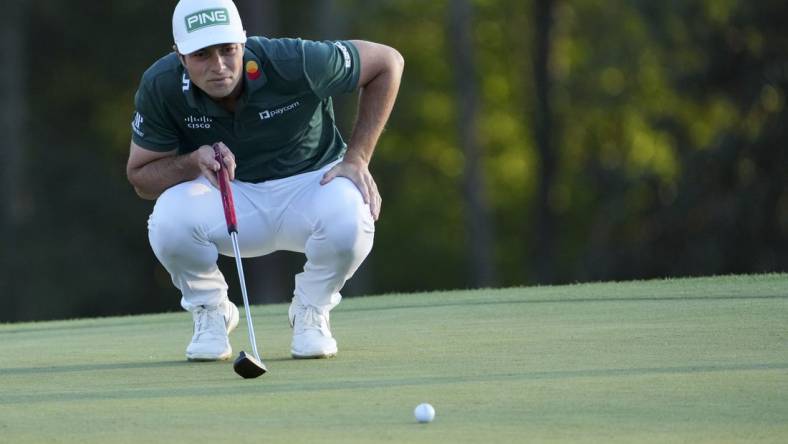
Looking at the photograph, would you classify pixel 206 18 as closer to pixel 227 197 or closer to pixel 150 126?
pixel 150 126

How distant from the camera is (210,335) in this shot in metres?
6.50

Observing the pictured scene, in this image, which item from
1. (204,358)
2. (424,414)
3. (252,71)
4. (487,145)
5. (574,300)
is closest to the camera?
(424,414)

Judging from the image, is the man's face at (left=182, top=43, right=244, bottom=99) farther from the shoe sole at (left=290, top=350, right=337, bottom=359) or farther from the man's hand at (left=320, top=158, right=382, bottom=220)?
the shoe sole at (left=290, top=350, right=337, bottom=359)

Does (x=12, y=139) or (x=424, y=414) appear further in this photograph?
(x=12, y=139)

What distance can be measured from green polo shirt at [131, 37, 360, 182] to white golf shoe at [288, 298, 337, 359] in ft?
1.93

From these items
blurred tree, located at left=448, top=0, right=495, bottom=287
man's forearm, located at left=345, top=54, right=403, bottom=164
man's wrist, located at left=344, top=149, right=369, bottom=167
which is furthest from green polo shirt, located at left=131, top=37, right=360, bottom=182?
blurred tree, located at left=448, top=0, right=495, bottom=287

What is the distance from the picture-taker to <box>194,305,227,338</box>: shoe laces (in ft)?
21.4

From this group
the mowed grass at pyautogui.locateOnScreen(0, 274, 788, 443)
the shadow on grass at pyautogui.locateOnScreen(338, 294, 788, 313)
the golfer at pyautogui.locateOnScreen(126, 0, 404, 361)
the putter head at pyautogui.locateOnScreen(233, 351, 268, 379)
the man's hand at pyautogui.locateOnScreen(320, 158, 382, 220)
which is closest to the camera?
the mowed grass at pyautogui.locateOnScreen(0, 274, 788, 443)

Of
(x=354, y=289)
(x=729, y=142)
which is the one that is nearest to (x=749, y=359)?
(x=729, y=142)

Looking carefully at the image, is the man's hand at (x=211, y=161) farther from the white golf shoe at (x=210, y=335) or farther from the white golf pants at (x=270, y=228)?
the white golf shoe at (x=210, y=335)

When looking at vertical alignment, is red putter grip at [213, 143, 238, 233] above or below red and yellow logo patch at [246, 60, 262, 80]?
below

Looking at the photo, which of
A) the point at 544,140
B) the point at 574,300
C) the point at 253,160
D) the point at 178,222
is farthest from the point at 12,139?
the point at 178,222

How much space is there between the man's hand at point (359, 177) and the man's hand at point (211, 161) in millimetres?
458

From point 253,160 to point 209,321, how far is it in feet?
2.17
